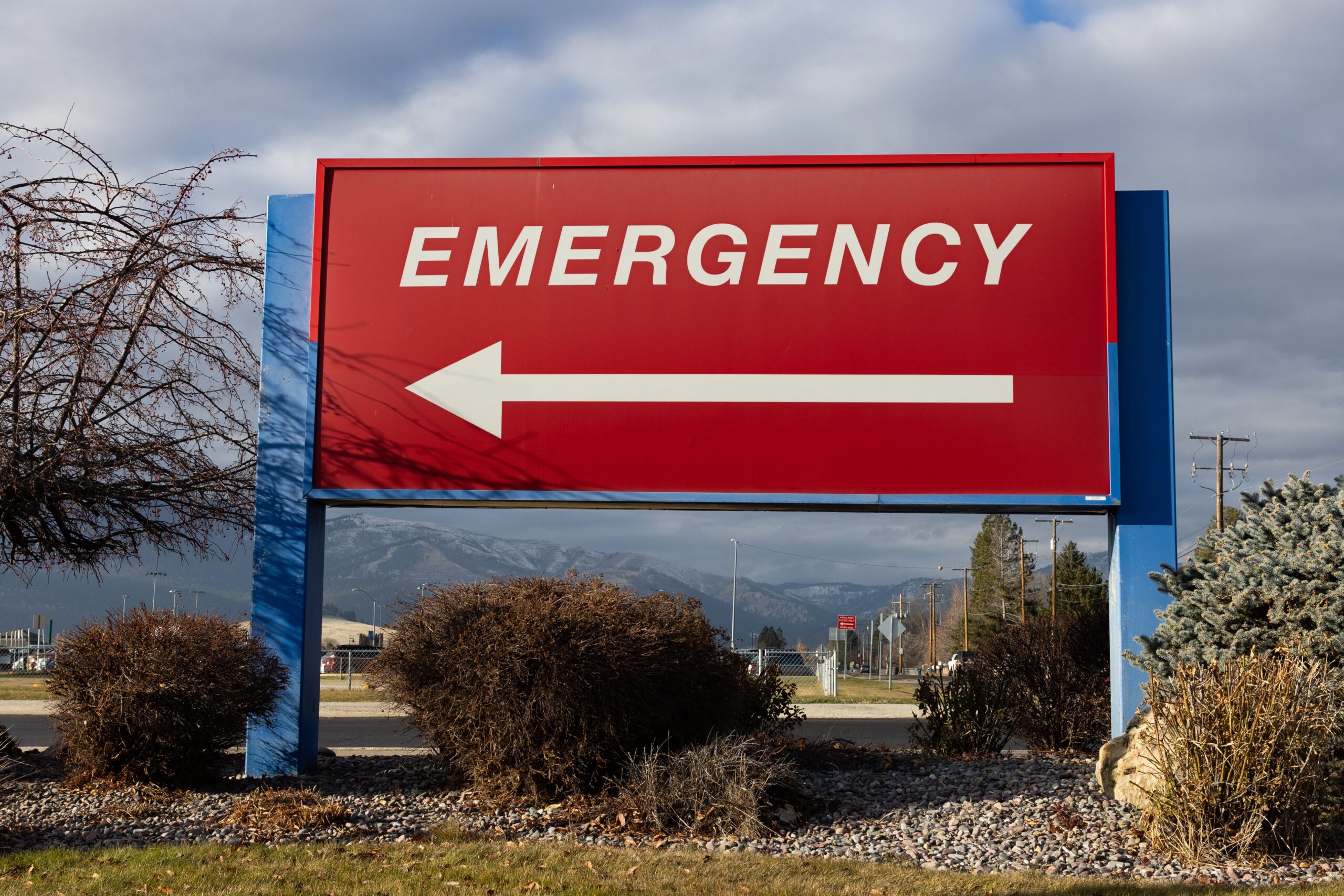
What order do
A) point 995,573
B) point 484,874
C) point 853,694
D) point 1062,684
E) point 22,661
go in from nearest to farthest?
point 484,874, point 1062,684, point 853,694, point 22,661, point 995,573

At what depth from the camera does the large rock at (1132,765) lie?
765 centimetres

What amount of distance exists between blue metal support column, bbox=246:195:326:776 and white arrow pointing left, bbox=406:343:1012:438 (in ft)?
3.96

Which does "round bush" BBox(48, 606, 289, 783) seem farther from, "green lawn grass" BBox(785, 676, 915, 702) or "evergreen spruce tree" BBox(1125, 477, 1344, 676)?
"green lawn grass" BBox(785, 676, 915, 702)

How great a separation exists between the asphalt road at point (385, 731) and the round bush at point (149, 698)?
512 centimetres

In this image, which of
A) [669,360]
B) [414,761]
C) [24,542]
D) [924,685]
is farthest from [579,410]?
[24,542]

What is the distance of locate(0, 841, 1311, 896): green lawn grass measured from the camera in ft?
20.0

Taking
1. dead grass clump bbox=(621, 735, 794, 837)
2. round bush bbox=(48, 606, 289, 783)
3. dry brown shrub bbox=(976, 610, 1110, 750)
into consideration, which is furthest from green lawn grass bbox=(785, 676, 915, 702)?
round bush bbox=(48, 606, 289, 783)

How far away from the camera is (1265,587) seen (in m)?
7.95

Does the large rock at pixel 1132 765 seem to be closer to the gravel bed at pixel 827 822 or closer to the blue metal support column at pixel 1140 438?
the gravel bed at pixel 827 822

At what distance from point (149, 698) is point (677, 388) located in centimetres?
508

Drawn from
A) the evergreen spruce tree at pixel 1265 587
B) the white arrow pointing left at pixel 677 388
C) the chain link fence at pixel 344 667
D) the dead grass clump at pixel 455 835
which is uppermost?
the white arrow pointing left at pixel 677 388

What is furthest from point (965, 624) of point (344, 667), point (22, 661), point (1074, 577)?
point (22, 661)

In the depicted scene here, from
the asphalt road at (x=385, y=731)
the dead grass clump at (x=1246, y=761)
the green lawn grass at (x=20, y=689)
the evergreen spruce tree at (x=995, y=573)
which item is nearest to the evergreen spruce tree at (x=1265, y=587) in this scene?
the dead grass clump at (x=1246, y=761)

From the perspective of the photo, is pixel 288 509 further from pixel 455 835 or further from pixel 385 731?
pixel 385 731
